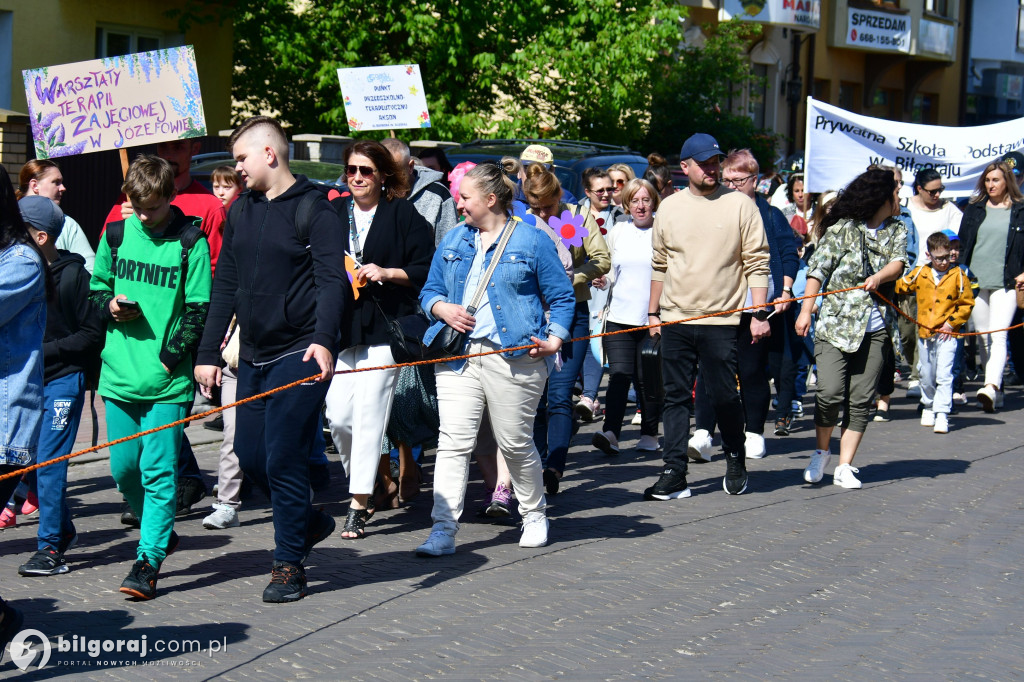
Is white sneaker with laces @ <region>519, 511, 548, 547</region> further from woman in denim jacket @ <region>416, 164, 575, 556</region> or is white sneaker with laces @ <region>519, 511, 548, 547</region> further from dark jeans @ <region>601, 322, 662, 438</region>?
dark jeans @ <region>601, 322, 662, 438</region>

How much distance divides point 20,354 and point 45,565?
5.51ft

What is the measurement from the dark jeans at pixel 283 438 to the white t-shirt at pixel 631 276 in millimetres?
4137

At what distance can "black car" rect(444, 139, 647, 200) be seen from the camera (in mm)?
14148

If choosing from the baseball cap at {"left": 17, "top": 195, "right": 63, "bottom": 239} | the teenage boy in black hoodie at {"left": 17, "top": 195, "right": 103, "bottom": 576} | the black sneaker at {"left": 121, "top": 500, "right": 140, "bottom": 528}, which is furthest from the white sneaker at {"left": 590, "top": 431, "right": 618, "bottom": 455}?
the baseball cap at {"left": 17, "top": 195, "right": 63, "bottom": 239}

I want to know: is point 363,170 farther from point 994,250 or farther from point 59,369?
point 994,250

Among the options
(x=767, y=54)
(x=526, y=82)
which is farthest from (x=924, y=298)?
(x=767, y=54)

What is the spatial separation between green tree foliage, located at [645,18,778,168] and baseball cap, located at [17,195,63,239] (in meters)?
18.7

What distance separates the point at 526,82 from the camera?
21.7m

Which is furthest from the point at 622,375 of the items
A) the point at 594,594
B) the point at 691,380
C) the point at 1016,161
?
the point at 1016,161

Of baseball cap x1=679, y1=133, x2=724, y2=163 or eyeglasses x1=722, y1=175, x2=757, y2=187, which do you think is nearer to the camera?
baseball cap x1=679, y1=133, x2=724, y2=163

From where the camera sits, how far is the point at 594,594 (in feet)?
20.0

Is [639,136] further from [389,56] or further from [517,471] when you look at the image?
[517,471]

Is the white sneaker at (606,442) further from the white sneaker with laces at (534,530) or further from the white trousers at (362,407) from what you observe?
the white trousers at (362,407)

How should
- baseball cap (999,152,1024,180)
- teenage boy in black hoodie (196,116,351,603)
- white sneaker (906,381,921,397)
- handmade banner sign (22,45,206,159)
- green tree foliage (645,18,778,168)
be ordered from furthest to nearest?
green tree foliage (645,18,778,168) < white sneaker (906,381,921,397) < baseball cap (999,152,1024,180) < handmade banner sign (22,45,206,159) < teenage boy in black hoodie (196,116,351,603)
